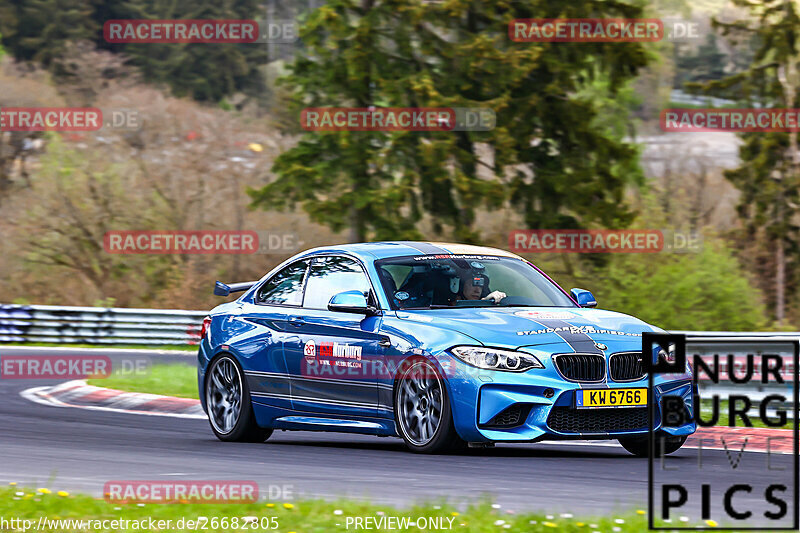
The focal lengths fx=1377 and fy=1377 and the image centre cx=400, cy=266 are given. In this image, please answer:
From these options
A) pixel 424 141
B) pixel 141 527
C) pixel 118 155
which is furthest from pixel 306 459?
pixel 118 155

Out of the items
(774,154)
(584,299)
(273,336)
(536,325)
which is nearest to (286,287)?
(273,336)

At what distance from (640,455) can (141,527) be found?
4813mm

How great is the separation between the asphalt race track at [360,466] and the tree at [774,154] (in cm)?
2793

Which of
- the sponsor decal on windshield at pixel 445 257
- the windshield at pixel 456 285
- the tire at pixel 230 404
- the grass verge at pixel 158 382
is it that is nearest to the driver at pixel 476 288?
the windshield at pixel 456 285

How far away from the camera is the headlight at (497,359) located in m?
9.78

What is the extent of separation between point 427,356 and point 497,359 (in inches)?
22.4

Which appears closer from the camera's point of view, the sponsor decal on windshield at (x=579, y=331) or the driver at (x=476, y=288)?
the sponsor decal on windshield at (x=579, y=331)

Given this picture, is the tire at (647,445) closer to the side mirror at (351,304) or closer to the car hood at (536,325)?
the car hood at (536,325)

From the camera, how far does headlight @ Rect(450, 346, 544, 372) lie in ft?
32.1

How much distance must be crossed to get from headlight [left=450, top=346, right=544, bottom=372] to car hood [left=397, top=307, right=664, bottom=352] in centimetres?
6

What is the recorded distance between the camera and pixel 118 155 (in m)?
Result: 45.1

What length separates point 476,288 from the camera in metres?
11.1

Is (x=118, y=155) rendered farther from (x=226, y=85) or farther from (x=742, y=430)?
(x=742, y=430)

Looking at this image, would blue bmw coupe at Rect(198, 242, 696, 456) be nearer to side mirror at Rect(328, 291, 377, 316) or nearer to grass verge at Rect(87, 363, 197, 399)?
side mirror at Rect(328, 291, 377, 316)
